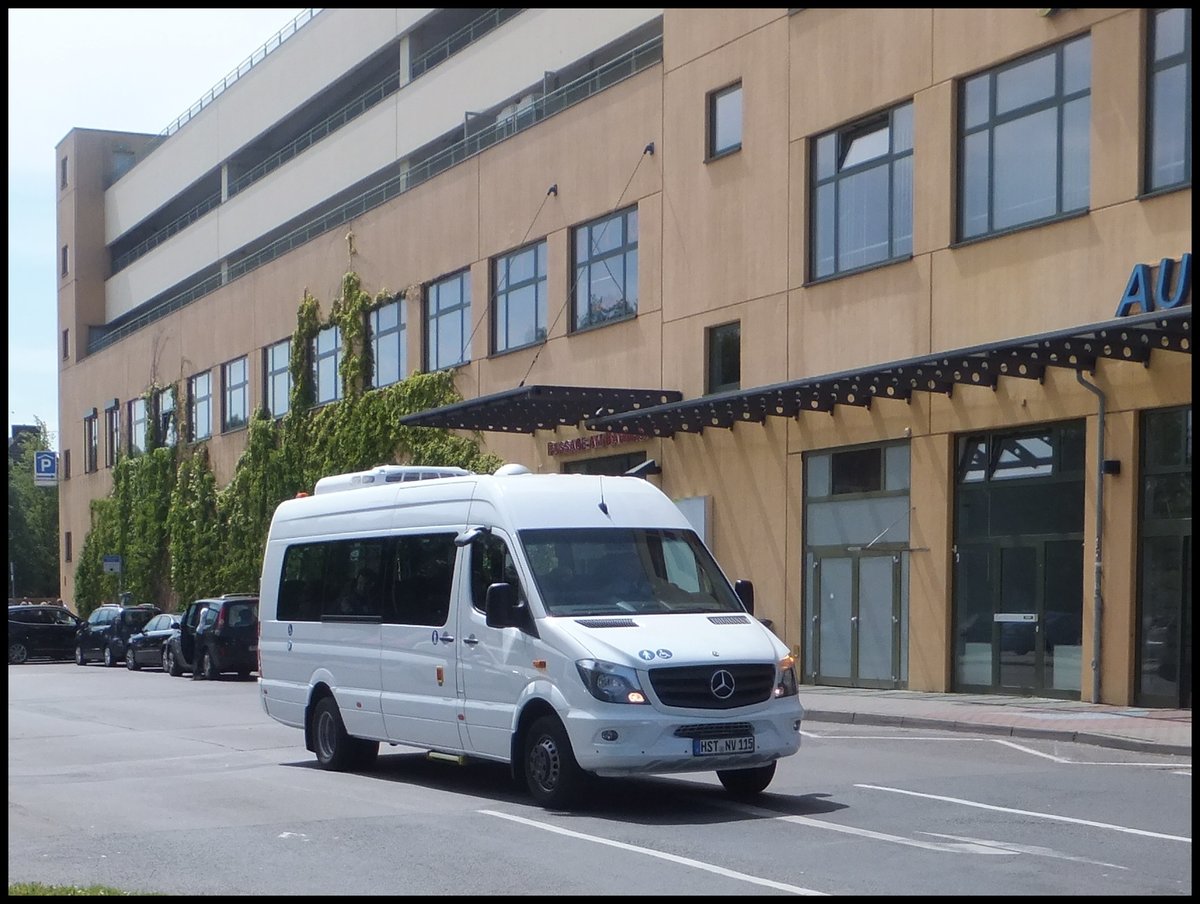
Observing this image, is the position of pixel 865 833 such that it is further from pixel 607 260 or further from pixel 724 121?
pixel 607 260

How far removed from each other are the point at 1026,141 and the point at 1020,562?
18.5ft

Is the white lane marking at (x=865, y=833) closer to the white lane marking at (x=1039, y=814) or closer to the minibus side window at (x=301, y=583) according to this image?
the white lane marking at (x=1039, y=814)

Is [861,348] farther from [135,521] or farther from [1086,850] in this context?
[135,521]

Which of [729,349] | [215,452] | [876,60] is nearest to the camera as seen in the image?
[876,60]

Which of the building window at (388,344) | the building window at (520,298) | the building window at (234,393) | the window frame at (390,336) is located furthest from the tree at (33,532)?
the building window at (520,298)

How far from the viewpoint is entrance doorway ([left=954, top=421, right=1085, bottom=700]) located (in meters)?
21.5

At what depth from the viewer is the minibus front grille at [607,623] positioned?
11.8 meters

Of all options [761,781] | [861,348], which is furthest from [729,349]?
[761,781]

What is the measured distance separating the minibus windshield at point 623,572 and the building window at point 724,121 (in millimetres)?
16444

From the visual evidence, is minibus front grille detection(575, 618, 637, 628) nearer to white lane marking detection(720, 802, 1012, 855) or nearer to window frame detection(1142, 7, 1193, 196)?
white lane marking detection(720, 802, 1012, 855)

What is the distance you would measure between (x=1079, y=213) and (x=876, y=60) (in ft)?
16.8

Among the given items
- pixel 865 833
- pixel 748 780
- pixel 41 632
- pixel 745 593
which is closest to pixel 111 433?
pixel 41 632

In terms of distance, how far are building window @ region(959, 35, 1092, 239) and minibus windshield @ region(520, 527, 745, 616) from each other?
10900 mm

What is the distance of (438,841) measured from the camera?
34.0ft
